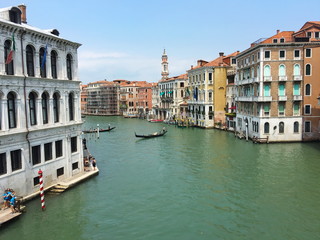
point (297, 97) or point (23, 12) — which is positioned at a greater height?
point (23, 12)

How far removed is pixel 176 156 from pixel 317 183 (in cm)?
1036

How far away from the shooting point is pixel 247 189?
14844 millimetres

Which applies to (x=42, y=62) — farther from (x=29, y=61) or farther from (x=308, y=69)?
(x=308, y=69)

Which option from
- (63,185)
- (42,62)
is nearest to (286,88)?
(63,185)

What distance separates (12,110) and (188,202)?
27.4 ft

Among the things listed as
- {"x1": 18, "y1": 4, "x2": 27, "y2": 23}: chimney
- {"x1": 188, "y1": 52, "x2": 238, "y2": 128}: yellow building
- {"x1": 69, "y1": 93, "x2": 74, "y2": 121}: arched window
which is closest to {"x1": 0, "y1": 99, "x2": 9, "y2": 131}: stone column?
{"x1": 69, "y1": 93, "x2": 74, "y2": 121}: arched window

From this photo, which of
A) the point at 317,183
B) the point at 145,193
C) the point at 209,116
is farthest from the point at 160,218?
the point at 209,116

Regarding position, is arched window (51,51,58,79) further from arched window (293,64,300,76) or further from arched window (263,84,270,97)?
arched window (293,64,300,76)

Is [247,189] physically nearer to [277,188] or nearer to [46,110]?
[277,188]

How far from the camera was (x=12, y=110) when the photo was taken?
1199 cm

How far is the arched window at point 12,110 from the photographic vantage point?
11844 millimetres

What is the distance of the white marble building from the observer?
11.6 metres

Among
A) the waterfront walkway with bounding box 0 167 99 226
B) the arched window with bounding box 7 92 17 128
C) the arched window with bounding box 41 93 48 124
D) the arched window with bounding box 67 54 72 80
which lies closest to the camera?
the waterfront walkway with bounding box 0 167 99 226

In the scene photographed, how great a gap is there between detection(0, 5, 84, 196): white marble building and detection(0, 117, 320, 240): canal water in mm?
1467
